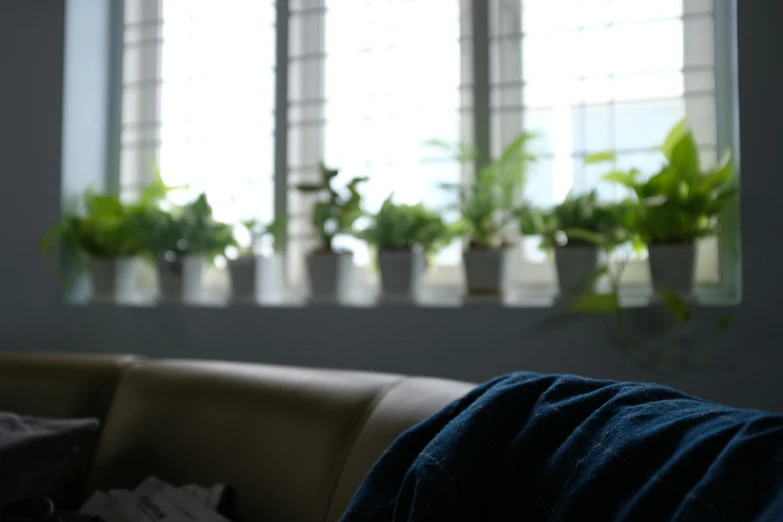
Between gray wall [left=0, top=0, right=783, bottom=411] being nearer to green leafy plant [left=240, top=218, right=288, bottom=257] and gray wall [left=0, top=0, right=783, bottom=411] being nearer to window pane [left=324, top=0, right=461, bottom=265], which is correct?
green leafy plant [left=240, top=218, right=288, bottom=257]

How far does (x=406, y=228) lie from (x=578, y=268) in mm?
501

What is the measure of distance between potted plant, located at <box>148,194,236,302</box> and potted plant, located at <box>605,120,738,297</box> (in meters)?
1.30

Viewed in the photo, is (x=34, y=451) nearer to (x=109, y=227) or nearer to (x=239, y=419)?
(x=239, y=419)

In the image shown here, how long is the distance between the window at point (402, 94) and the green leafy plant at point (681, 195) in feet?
0.61

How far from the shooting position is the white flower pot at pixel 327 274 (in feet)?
7.23

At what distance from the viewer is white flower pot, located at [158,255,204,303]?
239 cm

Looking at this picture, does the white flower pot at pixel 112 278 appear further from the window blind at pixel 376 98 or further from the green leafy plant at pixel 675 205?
the green leafy plant at pixel 675 205

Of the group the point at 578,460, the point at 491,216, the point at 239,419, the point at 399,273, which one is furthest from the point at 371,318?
the point at 578,460

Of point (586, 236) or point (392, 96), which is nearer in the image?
point (586, 236)

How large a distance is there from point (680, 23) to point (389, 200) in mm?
930

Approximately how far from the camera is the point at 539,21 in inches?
86.3

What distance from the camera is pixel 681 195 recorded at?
5.78 ft

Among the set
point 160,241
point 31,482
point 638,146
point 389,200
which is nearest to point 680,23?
point 638,146

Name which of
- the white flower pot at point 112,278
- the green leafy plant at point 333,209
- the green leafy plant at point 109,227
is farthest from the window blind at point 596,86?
the white flower pot at point 112,278
